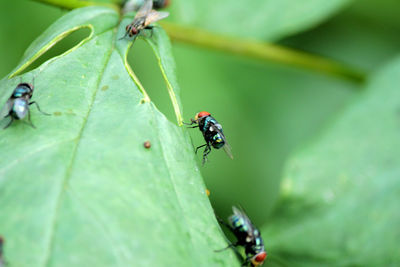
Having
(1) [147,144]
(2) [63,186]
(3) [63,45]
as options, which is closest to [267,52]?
(3) [63,45]

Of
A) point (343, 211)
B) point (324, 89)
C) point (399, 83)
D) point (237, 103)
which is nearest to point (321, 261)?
point (343, 211)

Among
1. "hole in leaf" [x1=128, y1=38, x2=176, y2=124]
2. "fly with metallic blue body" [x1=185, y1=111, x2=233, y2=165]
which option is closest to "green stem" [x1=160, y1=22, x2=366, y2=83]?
"hole in leaf" [x1=128, y1=38, x2=176, y2=124]

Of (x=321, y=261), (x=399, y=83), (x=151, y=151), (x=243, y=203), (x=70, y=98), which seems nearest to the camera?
(x=151, y=151)

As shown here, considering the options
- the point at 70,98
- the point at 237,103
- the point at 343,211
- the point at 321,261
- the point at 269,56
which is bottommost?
the point at 321,261

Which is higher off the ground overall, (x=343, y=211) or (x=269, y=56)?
(x=269, y=56)

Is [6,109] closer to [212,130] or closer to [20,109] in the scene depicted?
[20,109]

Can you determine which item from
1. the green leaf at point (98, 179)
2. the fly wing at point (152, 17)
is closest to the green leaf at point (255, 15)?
the fly wing at point (152, 17)

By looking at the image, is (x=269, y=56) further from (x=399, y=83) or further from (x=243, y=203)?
(x=243, y=203)

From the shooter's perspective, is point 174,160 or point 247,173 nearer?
point 174,160
